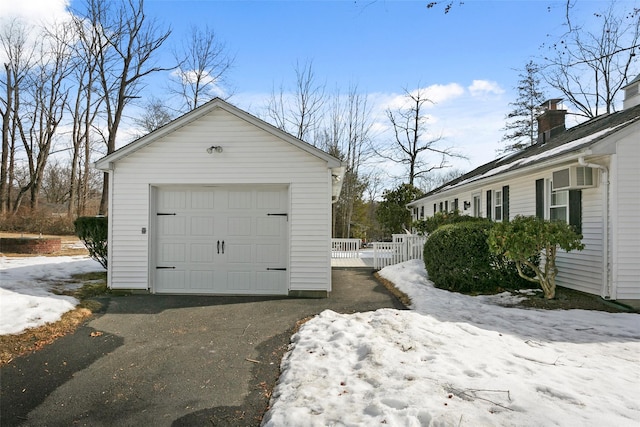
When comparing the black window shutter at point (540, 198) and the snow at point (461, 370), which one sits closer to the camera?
the snow at point (461, 370)

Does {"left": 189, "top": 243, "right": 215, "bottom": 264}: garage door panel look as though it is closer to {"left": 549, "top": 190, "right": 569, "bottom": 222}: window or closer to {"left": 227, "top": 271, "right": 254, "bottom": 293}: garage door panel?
{"left": 227, "top": 271, "right": 254, "bottom": 293}: garage door panel

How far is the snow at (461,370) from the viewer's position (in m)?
2.90

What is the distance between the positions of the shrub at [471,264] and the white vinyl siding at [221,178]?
9.27 ft

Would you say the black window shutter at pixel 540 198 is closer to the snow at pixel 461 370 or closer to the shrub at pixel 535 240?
the shrub at pixel 535 240

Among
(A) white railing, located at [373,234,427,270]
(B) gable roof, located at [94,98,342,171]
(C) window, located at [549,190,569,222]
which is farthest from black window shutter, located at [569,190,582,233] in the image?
(B) gable roof, located at [94,98,342,171]

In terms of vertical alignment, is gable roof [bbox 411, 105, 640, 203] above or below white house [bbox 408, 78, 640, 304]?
above

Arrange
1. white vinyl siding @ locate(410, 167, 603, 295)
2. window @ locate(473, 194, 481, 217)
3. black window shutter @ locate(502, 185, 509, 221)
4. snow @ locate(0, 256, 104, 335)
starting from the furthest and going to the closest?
window @ locate(473, 194, 481, 217) → black window shutter @ locate(502, 185, 509, 221) → white vinyl siding @ locate(410, 167, 603, 295) → snow @ locate(0, 256, 104, 335)

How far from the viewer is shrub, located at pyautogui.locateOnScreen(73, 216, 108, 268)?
29.7 feet

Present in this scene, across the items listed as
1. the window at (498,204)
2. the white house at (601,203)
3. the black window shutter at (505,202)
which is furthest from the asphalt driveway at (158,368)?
the window at (498,204)

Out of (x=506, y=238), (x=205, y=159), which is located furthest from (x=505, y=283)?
(x=205, y=159)

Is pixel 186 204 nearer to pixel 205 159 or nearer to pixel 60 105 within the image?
pixel 205 159

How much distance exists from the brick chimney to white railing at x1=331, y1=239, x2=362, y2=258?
26.5ft

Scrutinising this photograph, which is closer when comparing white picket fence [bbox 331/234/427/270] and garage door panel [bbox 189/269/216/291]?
garage door panel [bbox 189/269/216/291]

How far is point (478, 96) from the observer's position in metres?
Answer: 10.7
